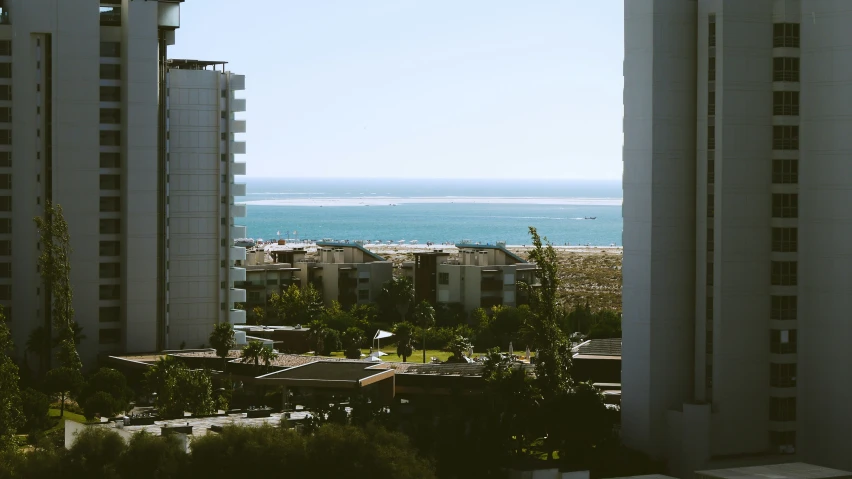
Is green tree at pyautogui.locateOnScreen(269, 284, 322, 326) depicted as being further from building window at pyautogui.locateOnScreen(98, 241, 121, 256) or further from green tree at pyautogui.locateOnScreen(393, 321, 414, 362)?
building window at pyautogui.locateOnScreen(98, 241, 121, 256)

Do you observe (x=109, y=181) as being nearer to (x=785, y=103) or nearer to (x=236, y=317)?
(x=236, y=317)

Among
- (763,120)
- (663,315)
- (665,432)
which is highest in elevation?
(763,120)

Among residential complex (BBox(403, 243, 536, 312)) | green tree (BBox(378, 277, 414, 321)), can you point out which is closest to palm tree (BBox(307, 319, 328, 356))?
green tree (BBox(378, 277, 414, 321))

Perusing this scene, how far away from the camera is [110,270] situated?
263 feet

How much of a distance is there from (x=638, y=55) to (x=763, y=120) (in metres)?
5.85

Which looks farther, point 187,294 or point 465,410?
point 187,294

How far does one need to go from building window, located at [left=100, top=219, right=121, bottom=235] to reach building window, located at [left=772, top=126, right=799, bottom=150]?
141ft

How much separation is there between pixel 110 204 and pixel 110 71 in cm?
815

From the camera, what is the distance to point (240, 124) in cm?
8350

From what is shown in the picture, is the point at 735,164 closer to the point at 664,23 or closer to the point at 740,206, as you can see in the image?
the point at 740,206

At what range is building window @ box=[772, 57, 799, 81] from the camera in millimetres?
52531

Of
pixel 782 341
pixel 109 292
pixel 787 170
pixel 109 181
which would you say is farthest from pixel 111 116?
pixel 782 341

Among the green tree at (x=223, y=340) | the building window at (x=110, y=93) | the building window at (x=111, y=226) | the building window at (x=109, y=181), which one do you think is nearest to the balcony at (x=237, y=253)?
the building window at (x=111, y=226)

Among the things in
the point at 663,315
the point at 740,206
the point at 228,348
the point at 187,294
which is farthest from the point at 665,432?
the point at 187,294
